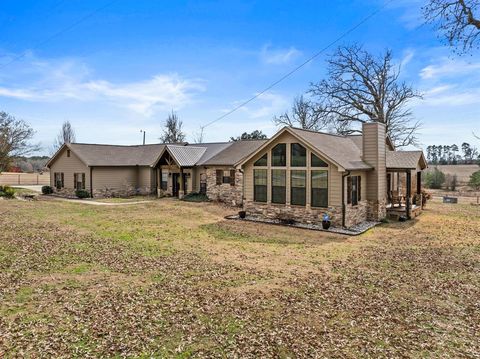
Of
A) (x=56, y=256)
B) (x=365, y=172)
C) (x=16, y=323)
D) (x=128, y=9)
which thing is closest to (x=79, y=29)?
(x=128, y=9)

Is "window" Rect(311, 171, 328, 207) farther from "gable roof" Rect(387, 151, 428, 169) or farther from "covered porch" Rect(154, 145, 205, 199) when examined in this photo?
"covered porch" Rect(154, 145, 205, 199)

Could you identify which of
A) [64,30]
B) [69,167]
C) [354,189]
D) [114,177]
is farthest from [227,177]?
[69,167]

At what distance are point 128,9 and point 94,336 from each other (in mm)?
13256

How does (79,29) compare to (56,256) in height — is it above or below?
above

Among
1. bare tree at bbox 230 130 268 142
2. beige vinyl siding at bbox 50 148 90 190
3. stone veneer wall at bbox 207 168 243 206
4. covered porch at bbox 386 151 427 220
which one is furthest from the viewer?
bare tree at bbox 230 130 268 142

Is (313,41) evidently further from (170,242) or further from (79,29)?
(170,242)

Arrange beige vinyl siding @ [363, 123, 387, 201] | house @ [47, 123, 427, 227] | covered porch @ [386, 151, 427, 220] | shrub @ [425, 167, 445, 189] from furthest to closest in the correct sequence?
shrub @ [425, 167, 445, 189] → covered porch @ [386, 151, 427, 220] → beige vinyl siding @ [363, 123, 387, 201] → house @ [47, 123, 427, 227]

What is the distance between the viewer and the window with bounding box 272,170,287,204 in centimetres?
1697

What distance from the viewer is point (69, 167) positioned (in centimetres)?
2955

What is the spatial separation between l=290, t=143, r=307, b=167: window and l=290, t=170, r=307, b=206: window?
15.5 inches

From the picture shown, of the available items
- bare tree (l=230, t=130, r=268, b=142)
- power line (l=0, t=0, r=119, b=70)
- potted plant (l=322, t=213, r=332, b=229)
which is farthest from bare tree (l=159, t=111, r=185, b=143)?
potted plant (l=322, t=213, r=332, b=229)

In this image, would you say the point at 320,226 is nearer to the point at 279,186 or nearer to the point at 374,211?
the point at 279,186

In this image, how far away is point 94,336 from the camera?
5.48 m

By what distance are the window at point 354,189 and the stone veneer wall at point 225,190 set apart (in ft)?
28.9
